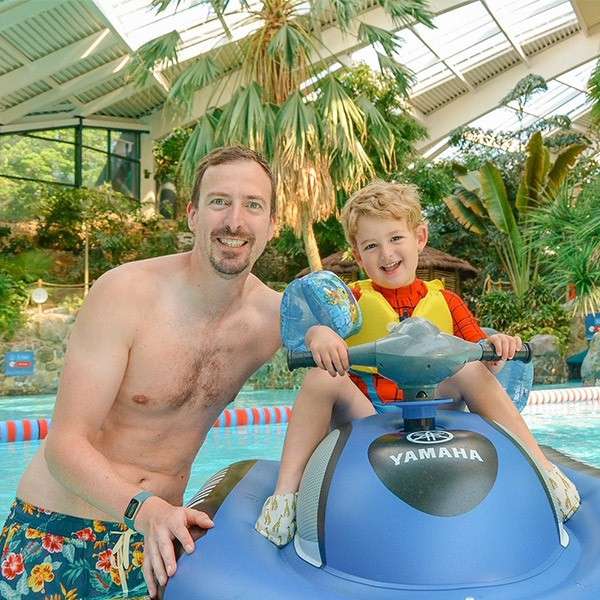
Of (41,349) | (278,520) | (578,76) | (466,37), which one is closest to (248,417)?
(278,520)

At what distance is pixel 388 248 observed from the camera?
2445 mm

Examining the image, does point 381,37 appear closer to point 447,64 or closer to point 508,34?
point 508,34

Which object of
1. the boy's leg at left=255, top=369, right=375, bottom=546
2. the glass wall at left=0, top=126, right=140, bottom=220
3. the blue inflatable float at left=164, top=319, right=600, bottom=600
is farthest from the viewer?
the glass wall at left=0, top=126, right=140, bottom=220

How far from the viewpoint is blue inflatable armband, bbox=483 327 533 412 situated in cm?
257

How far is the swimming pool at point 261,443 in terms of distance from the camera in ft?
19.5

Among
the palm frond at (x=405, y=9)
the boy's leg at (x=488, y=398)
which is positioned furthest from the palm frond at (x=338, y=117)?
the boy's leg at (x=488, y=398)

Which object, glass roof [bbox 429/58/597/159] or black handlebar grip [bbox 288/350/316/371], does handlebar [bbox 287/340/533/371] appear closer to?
black handlebar grip [bbox 288/350/316/371]

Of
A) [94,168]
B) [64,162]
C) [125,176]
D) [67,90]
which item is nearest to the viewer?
[67,90]

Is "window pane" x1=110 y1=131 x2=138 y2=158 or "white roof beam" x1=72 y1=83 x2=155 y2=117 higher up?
"white roof beam" x1=72 y1=83 x2=155 y2=117

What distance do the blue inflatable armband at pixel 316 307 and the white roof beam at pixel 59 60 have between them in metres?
16.1

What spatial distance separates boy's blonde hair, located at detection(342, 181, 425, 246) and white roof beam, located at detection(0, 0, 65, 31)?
12.8m

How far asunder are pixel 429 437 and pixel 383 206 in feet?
3.51

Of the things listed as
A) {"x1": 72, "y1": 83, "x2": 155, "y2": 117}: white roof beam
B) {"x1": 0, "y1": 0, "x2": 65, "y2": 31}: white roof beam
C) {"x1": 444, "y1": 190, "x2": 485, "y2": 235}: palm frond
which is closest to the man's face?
{"x1": 0, "y1": 0, "x2": 65, "y2": 31}: white roof beam

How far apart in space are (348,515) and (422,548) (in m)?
0.15
